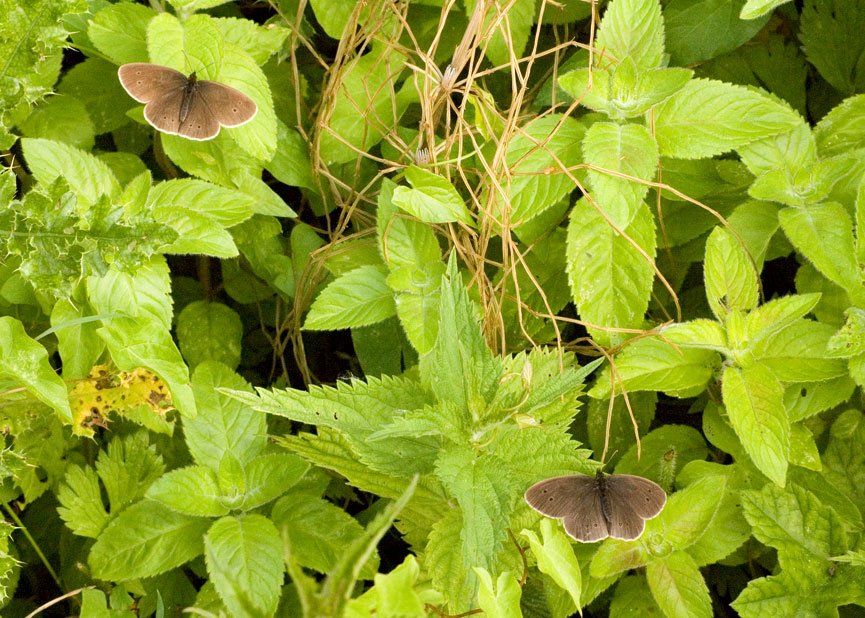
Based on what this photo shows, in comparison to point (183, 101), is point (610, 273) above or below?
below

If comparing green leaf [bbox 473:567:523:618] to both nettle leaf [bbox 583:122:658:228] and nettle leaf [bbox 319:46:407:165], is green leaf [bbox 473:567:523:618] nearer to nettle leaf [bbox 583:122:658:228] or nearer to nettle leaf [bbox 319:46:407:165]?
nettle leaf [bbox 583:122:658:228]

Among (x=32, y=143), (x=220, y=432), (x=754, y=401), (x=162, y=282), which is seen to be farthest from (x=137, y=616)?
(x=754, y=401)

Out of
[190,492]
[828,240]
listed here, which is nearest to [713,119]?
[828,240]

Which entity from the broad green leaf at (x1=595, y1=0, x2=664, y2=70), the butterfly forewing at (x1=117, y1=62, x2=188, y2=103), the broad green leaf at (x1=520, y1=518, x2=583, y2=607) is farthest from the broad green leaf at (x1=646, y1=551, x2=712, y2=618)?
the butterfly forewing at (x1=117, y1=62, x2=188, y2=103)

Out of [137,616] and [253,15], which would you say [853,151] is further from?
[137,616]

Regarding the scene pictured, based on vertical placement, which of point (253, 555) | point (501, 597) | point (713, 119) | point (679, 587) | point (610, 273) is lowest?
point (679, 587)

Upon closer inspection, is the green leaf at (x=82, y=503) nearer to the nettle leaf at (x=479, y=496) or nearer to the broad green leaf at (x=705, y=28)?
the nettle leaf at (x=479, y=496)

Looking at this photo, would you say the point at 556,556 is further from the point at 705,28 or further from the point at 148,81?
the point at 705,28
